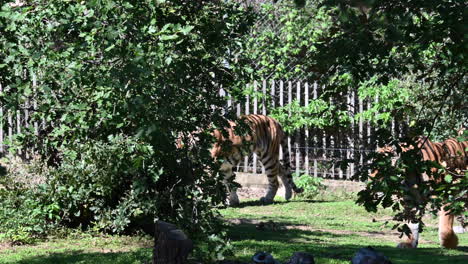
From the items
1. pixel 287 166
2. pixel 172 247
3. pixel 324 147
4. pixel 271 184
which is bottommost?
pixel 172 247

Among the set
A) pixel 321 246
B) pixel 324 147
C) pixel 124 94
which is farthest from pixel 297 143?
pixel 124 94

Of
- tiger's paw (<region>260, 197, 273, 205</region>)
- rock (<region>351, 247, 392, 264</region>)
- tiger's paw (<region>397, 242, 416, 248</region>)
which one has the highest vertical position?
tiger's paw (<region>260, 197, 273, 205</region>)

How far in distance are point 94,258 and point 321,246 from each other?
2.74m

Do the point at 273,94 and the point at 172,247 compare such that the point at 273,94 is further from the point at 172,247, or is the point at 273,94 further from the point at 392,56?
the point at 172,247

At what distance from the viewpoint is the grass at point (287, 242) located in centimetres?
777

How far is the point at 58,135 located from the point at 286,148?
7906 millimetres

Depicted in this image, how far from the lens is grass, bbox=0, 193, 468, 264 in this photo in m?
7.77

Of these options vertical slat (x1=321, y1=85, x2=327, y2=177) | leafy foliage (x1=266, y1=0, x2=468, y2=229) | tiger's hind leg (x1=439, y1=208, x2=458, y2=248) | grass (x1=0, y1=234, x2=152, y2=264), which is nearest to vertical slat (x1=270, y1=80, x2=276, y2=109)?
vertical slat (x1=321, y1=85, x2=327, y2=177)

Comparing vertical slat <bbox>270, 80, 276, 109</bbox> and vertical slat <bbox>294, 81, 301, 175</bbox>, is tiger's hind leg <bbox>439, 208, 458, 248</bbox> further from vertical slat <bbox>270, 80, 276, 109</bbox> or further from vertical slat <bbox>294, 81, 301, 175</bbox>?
vertical slat <bbox>270, 80, 276, 109</bbox>

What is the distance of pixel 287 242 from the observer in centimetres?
924

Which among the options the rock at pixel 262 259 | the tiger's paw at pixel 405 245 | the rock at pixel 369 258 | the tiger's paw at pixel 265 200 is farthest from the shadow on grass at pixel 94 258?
the tiger's paw at pixel 265 200

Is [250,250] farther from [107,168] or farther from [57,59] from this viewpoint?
[57,59]

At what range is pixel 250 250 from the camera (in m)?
8.19

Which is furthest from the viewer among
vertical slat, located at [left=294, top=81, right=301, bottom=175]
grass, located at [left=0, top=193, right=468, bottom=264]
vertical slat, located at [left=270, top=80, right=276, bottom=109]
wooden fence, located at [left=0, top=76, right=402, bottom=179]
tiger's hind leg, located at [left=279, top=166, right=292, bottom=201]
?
vertical slat, located at [left=270, top=80, right=276, bottom=109]
